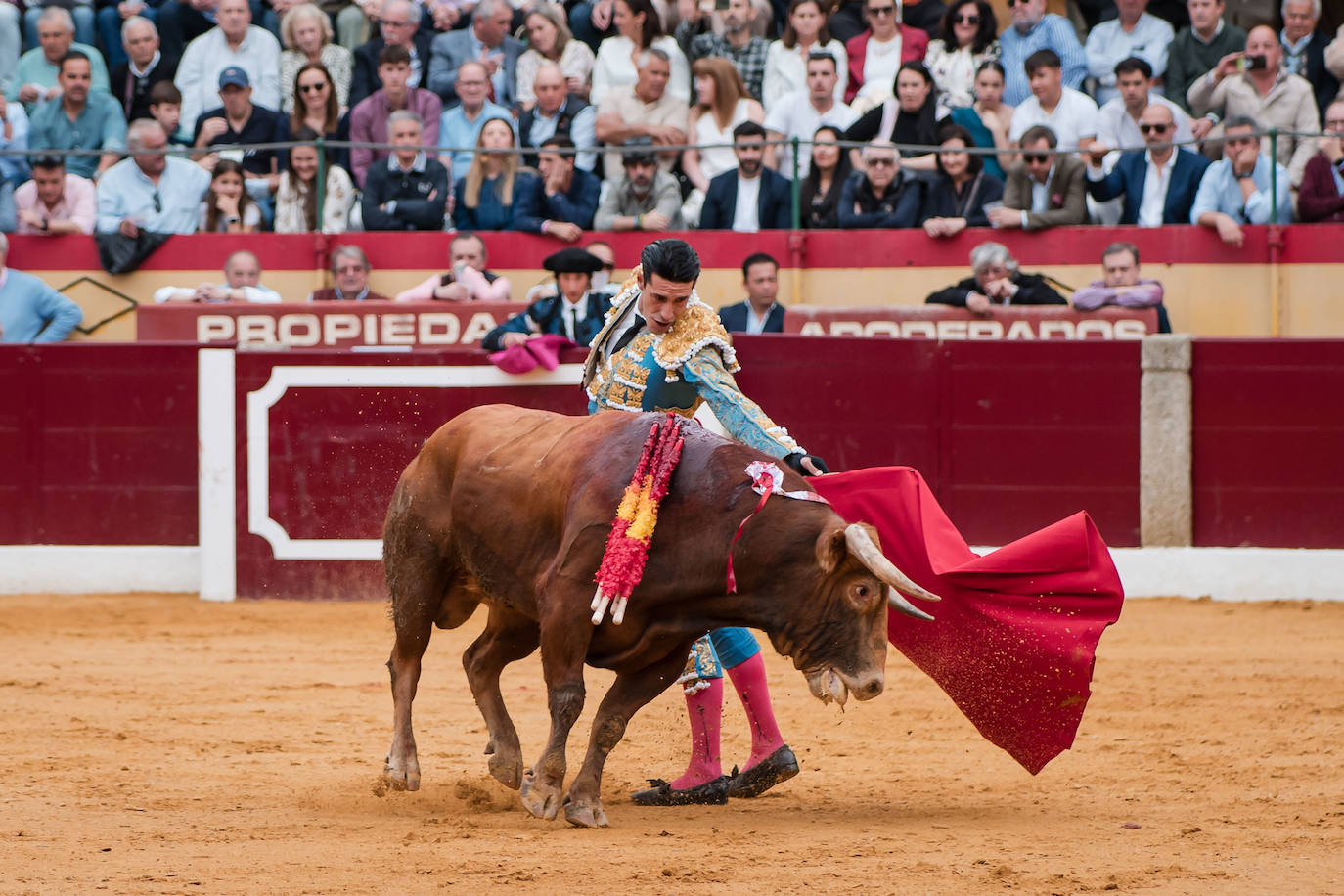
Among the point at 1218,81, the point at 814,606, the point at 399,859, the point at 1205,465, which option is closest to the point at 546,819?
the point at 399,859

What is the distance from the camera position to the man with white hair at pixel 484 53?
36.0 ft

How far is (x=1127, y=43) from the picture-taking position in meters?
10.3

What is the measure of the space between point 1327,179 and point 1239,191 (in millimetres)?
447

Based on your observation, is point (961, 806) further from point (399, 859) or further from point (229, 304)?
point (229, 304)

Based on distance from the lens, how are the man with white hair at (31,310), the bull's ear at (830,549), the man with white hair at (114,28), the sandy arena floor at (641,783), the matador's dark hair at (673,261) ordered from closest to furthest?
1. the sandy arena floor at (641,783)
2. the bull's ear at (830,549)
3. the matador's dark hair at (673,261)
4. the man with white hair at (31,310)
5. the man with white hair at (114,28)

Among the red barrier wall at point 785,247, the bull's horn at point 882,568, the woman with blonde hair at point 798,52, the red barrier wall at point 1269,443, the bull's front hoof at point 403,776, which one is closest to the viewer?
the bull's horn at point 882,568

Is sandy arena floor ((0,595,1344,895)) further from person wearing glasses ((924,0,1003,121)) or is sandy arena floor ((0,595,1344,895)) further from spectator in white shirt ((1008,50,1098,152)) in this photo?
person wearing glasses ((924,0,1003,121))

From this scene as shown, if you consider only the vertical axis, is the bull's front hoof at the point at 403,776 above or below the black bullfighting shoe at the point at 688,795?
above

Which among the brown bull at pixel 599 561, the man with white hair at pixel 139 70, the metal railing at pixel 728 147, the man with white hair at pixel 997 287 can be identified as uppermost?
the man with white hair at pixel 139 70

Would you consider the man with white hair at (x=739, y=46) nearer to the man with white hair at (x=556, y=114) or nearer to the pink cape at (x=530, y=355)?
the man with white hair at (x=556, y=114)

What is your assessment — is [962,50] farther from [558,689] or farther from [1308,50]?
[558,689]

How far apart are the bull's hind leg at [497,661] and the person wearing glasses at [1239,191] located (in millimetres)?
5703

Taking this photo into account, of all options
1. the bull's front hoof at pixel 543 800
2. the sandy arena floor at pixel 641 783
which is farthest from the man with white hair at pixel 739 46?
the bull's front hoof at pixel 543 800

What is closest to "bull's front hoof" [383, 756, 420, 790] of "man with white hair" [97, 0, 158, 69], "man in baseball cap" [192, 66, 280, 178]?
"man in baseball cap" [192, 66, 280, 178]
